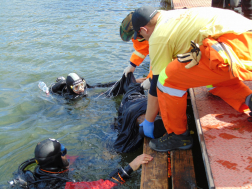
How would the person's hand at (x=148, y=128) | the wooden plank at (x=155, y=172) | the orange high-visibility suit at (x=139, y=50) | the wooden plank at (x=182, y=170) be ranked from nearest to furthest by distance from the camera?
the wooden plank at (x=182, y=170)
the wooden plank at (x=155, y=172)
the person's hand at (x=148, y=128)
the orange high-visibility suit at (x=139, y=50)

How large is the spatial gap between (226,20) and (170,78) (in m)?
0.72

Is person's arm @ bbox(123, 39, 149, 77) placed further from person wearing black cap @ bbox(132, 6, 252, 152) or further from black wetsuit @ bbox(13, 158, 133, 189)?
black wetsuit @ bbox(13, 158, 133, 189)

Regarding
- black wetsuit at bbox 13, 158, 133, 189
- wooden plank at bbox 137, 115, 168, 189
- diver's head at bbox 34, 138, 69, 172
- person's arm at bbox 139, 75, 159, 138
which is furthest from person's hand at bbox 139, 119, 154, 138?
diver's head at bbox 34, 138, 69, 172

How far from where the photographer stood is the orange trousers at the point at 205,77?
6.46ft

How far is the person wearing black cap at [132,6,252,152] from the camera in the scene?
1980 millimetres

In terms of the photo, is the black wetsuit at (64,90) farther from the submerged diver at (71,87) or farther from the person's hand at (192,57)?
Result: the person's hand at (192,57)

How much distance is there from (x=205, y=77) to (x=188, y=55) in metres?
0.28

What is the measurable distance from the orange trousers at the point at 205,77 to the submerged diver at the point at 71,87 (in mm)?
2906

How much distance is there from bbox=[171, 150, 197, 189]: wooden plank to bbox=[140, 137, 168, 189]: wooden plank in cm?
11

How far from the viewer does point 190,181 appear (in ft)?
7.06

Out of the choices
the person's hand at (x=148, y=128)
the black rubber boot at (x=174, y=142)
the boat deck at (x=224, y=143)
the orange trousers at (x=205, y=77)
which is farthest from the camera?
the person's hand at (x=148, y=128)

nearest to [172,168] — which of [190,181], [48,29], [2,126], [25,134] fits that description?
[190,181]

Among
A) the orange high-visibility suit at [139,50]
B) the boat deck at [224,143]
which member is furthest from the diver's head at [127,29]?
the boat deck at [224,143]

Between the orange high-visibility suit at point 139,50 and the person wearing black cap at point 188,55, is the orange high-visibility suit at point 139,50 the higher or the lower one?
the lower one
